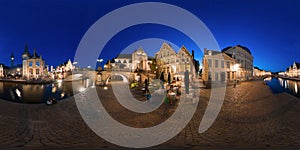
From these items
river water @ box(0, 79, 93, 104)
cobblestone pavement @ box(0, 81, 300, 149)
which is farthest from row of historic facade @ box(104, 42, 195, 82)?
cobblestone pavement @ box(0, 81, 300, 149)

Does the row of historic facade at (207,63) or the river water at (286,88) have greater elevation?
the row of historic facade at (207,63)

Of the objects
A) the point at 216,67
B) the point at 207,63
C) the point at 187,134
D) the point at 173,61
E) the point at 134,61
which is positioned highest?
the point at 134,61

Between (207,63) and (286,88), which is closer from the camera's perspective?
(286,88)

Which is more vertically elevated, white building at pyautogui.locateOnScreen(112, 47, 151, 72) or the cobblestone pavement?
white building at pyautogui.locateOnScreen(112, 47, 151, 72)

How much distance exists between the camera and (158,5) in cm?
997

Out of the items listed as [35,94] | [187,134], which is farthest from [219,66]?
[187,134]

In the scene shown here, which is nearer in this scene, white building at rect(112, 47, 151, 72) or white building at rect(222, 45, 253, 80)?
white building at rect(222, 45, 253, 80)

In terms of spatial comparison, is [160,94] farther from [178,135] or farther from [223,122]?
[178,135]

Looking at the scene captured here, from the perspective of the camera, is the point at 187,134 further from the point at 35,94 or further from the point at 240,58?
the point at 240,58

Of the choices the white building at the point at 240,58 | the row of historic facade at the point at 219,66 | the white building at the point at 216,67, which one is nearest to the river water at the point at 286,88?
the row of historic facade at the point at 219,66

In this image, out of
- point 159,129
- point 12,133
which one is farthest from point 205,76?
point 12,133

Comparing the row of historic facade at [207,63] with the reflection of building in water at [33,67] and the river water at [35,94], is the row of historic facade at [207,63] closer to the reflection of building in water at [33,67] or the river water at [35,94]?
the river water at [35,94]

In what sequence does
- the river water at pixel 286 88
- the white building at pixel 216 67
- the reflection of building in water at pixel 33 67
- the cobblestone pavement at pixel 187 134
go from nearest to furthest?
the cobblestone pavement at pixel 187 134, the river water at pixel 286 88, the white building at pixel 216 67, the reflection of building in water at pixel 33 67

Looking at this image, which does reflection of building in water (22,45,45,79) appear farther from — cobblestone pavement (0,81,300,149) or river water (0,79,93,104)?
cobblestone pavement (0,81,300,149)
